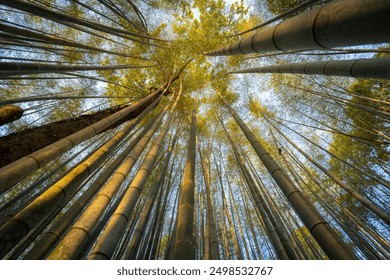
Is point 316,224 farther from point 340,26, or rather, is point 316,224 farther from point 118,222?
point 118,222

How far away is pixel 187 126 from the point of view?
6918mm

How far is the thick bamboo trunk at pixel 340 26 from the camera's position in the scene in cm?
67

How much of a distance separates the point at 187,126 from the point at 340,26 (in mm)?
6186

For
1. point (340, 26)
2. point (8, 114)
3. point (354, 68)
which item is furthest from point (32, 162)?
point (354, 68)

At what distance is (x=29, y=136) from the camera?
1.93m

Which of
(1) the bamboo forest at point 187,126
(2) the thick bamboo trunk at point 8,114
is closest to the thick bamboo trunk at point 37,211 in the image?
(1) the bamboo forest at point 187,126

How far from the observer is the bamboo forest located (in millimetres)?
1479

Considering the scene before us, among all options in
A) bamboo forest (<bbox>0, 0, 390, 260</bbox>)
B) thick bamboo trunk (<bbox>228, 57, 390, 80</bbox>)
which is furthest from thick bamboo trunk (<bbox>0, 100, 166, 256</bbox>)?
thick bamboo trunk (<bbox>228, 57, 390, 80</bbox>)

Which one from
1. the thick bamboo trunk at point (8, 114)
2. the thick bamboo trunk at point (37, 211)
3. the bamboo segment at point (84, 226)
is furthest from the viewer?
the thick bamboo trunk at point (8, 114)

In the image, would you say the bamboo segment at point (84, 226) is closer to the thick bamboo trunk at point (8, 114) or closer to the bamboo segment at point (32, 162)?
the bamboo segment at point (32, 162)

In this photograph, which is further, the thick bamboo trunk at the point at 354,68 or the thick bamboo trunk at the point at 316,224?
the thick bamboo trunk at the point at 354,68

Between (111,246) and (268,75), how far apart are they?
23.7 feet
